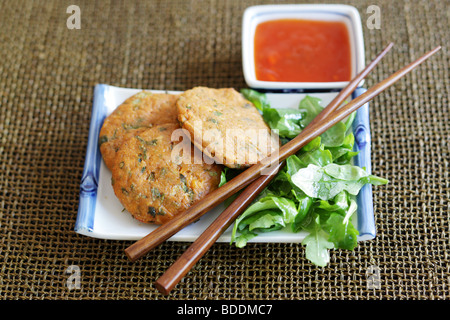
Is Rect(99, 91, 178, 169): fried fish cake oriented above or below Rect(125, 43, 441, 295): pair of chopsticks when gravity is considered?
above

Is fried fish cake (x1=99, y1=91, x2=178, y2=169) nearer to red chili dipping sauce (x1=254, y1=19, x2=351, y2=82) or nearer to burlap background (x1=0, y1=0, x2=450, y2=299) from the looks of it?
burlap background (x1=0, y1=0, x2=450, y2=299)

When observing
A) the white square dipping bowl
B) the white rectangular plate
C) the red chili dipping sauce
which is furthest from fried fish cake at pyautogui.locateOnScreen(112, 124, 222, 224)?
the red chili dipping sauce

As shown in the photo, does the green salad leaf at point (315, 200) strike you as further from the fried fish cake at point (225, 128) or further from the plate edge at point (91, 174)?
the plate edge at point (91, 174)

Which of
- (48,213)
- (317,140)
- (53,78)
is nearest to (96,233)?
(48,213)

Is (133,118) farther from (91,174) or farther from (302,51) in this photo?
(302,51)

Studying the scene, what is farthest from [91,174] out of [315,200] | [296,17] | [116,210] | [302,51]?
[296,17]
